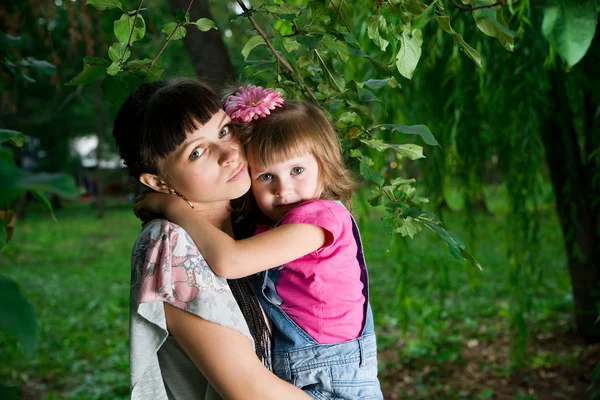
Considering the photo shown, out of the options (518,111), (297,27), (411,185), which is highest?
(518,111)

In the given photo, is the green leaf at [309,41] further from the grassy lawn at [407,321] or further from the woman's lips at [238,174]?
the grassy lawn at [407,321]

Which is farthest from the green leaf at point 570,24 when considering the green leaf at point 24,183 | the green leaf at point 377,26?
the green leaf at point 24,183

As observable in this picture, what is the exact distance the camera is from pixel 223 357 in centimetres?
109

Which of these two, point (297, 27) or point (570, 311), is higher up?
point (297, 27)

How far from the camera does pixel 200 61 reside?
2770 mm

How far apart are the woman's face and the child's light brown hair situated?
0.09m

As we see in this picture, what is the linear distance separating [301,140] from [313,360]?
0.45 meters

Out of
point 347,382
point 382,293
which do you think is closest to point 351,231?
point 347,382

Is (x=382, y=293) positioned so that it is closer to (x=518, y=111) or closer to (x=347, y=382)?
(x=518, y=111)

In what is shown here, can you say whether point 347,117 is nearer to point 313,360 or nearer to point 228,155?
point 228,155

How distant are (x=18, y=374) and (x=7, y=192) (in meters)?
4.53

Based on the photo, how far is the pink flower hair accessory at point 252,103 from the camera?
4.25ft

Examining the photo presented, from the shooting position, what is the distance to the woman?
1.10 m

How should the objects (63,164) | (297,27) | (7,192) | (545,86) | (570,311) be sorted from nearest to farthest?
(7,192), (297,27), (545,86), (570,311), (63,164)
